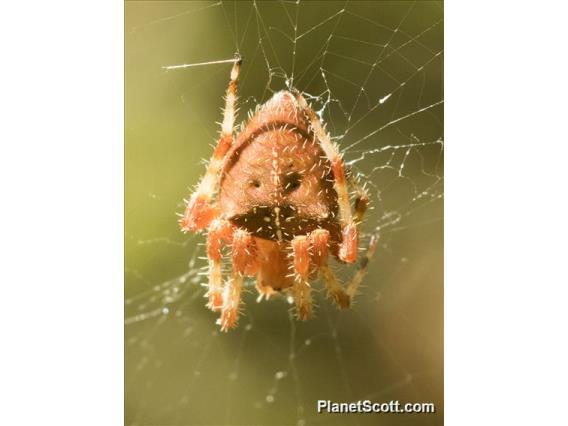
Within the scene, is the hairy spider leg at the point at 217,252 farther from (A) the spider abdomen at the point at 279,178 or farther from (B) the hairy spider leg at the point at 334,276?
(B) the hairy spider leg at the point at 334,276

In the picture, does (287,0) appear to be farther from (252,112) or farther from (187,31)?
(252,112)

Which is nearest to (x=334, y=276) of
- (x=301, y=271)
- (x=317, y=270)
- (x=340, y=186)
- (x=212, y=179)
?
(x=317, y=270)

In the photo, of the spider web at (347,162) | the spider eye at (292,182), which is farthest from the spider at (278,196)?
the spider web at (347,162)

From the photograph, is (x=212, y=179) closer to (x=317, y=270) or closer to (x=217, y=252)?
(x=217, y=252)

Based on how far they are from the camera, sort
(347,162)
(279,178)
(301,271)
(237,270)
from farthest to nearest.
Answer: (347,162) < (237,270) < (301,271) < (279,178)

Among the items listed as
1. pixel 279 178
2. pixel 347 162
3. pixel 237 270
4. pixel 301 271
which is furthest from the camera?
pixel 347 162
